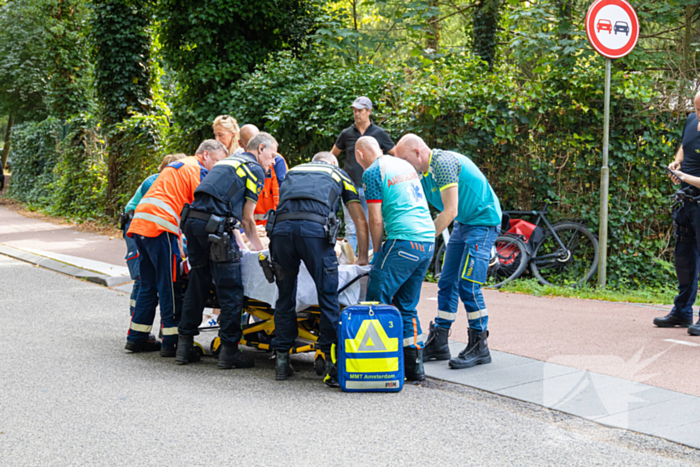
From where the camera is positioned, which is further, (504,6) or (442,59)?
(504,6)

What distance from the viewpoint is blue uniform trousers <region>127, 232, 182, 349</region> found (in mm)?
6086

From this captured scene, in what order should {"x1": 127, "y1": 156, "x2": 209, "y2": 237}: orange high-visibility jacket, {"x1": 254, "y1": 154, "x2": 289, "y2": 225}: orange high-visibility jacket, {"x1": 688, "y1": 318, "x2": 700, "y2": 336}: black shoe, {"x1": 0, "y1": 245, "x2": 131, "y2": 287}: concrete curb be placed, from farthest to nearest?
{"x1": 0, "y1": 245, "x2": 131, "y2": 287}: concrete curb < {"x1": 254, "y1": 154, "x2": 289, "y2": 225}: orange high-visibility jacket < {"x1": 688, "y1": 318, "x2": 700, "y2": 336}: black shoe < {"x1": 127, "y1": 156, "x2": 209, "y2": 237}: orange high-visibility jacket

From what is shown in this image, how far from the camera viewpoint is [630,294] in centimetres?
860

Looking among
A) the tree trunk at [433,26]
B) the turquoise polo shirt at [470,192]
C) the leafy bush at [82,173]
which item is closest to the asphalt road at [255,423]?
the turquoise polo shirt at [470,192]

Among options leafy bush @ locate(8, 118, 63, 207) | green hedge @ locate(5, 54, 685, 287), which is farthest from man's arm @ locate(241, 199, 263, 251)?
leafy bush @ locate(8, 118, 63, 207)

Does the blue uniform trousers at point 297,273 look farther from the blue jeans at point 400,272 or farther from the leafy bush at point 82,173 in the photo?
the leafy bush at point 82,173

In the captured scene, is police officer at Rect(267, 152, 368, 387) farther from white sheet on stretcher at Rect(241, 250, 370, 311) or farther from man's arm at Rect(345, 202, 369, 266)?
white sheet on stretcher at Rect(241, 250, 370, 311)

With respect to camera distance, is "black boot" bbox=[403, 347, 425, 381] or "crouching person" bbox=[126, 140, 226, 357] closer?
"black boot" bbox=[403, 347, 425, 381]

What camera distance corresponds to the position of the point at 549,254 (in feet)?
30.8

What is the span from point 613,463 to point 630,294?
5.40 metres

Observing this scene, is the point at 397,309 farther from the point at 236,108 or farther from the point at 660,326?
the point at 236,108

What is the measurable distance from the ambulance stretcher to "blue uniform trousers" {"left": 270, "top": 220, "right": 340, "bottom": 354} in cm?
16

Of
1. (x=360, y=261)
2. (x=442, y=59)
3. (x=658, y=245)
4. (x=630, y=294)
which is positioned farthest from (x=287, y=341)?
(x=442, y=59)

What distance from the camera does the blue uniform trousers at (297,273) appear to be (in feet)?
16.9
